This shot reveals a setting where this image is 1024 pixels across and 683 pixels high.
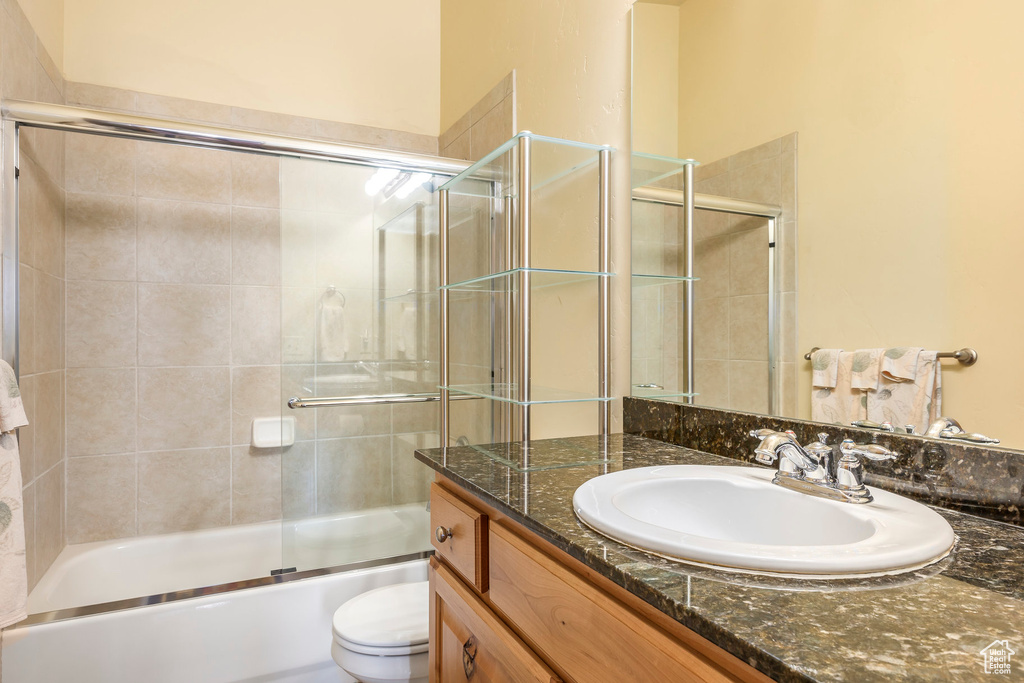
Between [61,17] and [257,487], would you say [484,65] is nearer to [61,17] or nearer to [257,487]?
[61,17]

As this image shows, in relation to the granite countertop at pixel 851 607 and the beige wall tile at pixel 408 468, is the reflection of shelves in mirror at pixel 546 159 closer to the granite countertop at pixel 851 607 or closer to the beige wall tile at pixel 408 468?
the beige wall tile at pixel 408 468

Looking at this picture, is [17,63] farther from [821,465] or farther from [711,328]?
[821,465]

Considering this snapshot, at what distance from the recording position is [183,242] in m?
2.34

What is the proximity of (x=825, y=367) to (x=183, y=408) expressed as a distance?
2.33 meters

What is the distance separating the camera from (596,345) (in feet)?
4.99

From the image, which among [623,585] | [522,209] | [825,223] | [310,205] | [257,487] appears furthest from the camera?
[257,487]

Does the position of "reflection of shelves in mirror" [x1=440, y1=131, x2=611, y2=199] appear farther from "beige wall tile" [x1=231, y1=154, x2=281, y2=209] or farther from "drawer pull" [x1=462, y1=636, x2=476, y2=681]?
"beige wall tile" [x1=231, y1=154, x2=281, y2=209]

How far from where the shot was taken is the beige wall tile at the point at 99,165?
2.18 metres

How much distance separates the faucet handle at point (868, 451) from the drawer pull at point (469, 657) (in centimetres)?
65

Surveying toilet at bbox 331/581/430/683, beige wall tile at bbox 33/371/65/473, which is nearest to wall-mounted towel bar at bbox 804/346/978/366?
toilet at bbox 331/581/430/683

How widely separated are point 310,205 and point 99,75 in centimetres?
114

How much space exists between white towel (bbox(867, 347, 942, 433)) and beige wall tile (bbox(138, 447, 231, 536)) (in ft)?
7.74

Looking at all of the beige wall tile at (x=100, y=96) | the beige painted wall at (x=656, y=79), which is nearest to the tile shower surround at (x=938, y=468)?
the beige painted wall at (x=656, y=79)

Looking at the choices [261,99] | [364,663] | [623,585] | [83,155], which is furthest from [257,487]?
[623,585]
